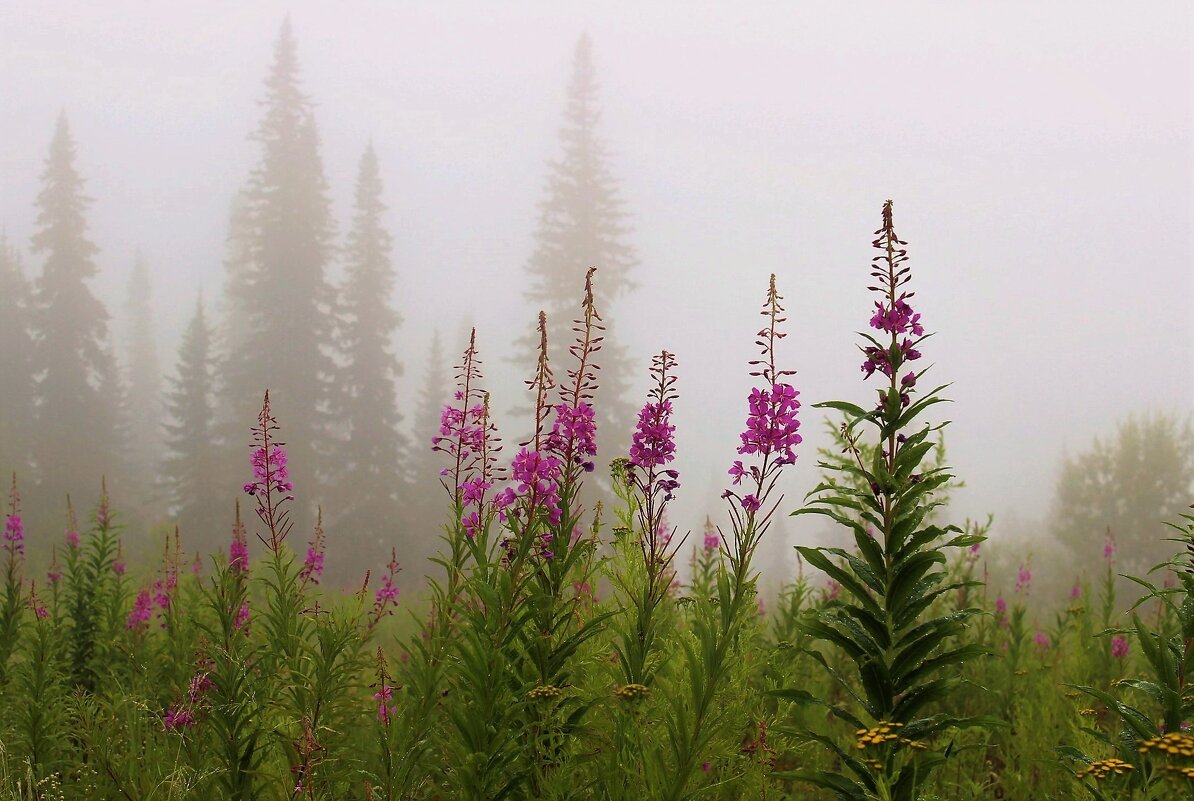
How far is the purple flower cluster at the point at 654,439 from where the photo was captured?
13.6 feet

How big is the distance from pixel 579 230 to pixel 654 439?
2915 cm

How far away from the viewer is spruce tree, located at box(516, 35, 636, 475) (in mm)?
31250

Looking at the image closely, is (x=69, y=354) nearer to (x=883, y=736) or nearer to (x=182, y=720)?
(x=182, y=720)

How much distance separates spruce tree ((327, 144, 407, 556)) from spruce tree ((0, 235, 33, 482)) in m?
14.6

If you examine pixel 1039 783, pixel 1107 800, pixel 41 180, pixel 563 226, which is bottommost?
pixel 1039 783

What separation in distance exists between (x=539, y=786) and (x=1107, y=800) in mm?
2455

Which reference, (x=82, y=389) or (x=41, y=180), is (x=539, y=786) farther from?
(x=41, y=180)

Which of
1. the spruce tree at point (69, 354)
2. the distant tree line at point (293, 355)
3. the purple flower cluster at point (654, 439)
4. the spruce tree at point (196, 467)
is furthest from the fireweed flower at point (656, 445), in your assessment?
the spruce tree at point (69, 354)

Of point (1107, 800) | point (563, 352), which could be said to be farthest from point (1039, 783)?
point (563, 352)

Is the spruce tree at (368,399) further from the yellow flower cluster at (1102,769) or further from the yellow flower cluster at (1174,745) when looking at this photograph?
the yellow flower cluster at (1174,745)

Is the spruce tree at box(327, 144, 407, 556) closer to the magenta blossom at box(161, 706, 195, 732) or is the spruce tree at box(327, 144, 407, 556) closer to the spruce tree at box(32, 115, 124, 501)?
the spruce tree at box(32, 115, 124, 501)

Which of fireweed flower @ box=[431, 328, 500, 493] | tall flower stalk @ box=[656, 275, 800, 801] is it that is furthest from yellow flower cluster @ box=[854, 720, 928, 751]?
fireweed flower @ box=[431, 328, 500, 493]

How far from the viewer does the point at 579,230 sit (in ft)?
106

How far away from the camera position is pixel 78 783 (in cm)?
522
